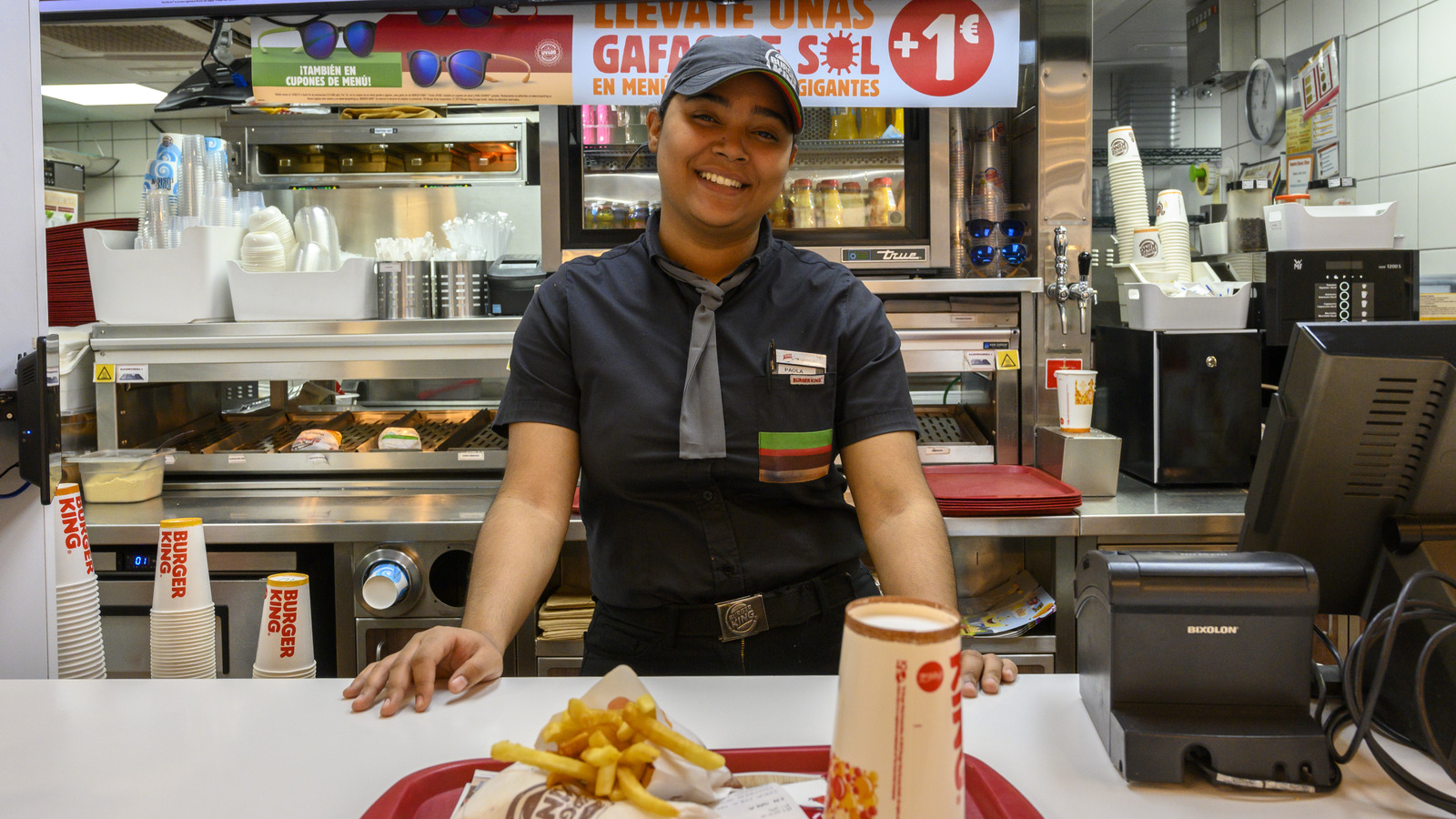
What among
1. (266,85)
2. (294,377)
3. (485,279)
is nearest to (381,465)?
(294,377)

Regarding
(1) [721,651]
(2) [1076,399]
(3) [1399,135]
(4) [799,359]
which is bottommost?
(1) [721,651]

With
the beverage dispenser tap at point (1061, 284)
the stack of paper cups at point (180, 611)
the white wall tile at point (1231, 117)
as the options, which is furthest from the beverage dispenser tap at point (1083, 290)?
the white wall tile at point (1231, 117)

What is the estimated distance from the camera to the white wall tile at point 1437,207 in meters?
3.15

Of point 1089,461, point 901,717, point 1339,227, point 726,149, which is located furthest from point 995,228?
point 901,717

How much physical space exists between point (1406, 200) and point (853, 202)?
2066 millimetres

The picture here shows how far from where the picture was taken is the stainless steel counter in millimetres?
2266

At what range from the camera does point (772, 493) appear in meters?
1.54

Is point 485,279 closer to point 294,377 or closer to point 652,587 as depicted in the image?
point 294,377

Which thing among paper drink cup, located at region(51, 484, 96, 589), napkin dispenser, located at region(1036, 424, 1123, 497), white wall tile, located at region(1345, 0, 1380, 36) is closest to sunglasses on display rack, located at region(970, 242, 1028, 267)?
napkin dispenser, located at region(1036, 424, 1123, 497)

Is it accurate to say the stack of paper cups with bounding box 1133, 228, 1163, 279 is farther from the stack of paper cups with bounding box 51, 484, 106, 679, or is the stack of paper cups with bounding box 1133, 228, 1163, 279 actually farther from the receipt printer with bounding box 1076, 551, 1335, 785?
the stack of paper cups with bounding box 51, 484, 106, 679

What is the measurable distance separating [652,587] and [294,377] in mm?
1560

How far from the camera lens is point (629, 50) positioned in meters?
2.60

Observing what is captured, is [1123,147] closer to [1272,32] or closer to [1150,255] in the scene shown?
[1150,255]

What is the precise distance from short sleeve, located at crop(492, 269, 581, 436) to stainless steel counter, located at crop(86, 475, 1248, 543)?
0.77 m
